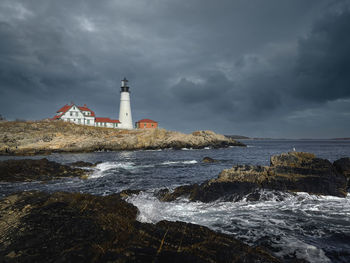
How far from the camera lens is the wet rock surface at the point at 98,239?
3537mm

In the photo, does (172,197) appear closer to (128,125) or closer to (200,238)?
(200,238)

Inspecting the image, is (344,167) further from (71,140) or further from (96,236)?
(71,140)

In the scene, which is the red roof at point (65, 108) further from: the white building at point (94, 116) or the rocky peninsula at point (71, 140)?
the rocky peninsula at point (71, 140)

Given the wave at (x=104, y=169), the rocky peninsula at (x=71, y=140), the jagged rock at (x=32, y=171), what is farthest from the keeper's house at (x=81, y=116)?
the jagged rock at (x=32, y=171)

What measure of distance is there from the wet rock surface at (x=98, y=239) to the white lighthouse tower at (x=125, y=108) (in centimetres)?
7146

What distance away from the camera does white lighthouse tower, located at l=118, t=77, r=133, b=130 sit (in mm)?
73838

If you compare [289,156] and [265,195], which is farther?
[289,156]

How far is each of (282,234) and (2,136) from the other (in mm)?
62184

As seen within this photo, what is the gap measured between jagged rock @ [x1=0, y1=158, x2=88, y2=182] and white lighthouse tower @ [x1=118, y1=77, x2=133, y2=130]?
5833 cm

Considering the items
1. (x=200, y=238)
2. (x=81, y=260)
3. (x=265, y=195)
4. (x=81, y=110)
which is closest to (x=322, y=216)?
(x=265, y=195)

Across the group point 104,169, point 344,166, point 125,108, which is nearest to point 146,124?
point 125,108

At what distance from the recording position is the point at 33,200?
5.94m

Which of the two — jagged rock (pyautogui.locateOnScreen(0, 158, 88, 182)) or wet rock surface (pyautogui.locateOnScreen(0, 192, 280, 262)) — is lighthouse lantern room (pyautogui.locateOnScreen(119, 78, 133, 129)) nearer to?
jagged rock (pyautogui.locateOnScreen(0, 158, 88, 182))

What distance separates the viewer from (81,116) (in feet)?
243
